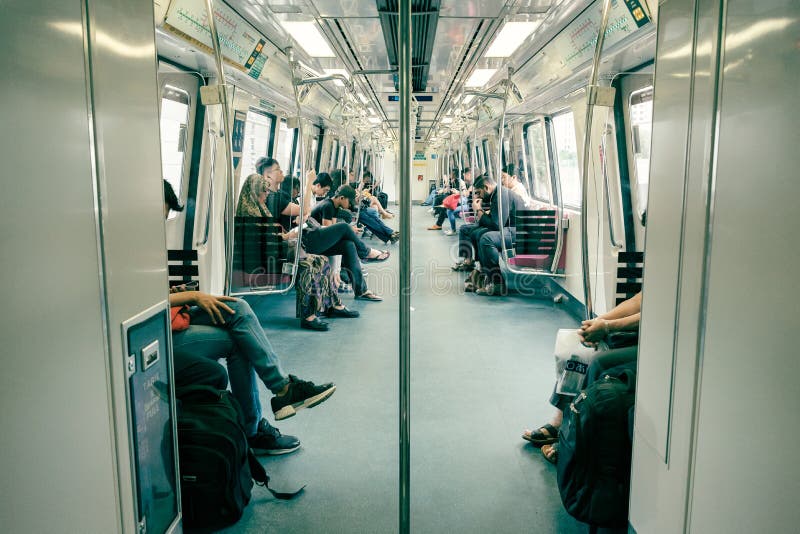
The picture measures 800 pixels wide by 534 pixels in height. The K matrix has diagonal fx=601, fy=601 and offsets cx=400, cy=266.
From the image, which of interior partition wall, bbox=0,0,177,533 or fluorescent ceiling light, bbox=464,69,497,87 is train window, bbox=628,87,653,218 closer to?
fluorescent ceiling light, bbox=464,69,497,87

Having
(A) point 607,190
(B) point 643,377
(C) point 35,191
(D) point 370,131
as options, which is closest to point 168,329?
(C) point 35,191

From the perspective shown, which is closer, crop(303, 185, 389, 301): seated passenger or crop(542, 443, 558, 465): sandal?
crop(542, 443, 558, 465): sandal

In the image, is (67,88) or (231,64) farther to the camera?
(231,64)

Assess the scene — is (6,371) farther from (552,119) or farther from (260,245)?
(552,119)

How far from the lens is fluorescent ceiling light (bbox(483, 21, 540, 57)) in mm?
4961

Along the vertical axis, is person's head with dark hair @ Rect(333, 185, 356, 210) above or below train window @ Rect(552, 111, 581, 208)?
below

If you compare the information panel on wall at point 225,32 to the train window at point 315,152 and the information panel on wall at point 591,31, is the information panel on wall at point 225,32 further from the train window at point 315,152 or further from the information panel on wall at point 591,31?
the train window at point 315,152

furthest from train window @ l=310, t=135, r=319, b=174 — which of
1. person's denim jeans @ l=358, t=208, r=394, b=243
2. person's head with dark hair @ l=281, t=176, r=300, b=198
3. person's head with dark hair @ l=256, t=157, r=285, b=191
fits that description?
person's head with dark hair @ l=256, t=157, r=285, b=191

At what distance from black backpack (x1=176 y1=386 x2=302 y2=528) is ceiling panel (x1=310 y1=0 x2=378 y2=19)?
3037 mm

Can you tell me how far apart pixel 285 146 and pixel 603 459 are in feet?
20.9

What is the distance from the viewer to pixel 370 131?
15453 millimetres

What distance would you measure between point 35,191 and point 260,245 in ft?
14.5

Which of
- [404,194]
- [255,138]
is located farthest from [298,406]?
[255,138]

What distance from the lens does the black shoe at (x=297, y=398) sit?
2941 mm
